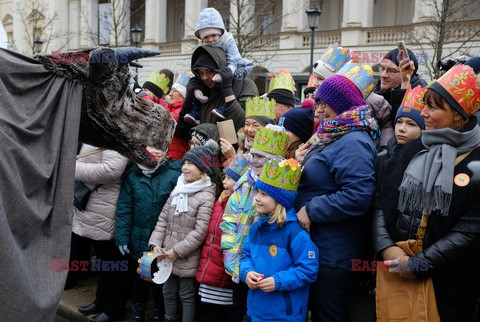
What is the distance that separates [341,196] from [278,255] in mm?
635

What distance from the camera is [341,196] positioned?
3.30 metres

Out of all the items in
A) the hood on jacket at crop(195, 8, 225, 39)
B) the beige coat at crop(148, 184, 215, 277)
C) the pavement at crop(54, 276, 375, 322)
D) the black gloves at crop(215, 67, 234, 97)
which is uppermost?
the hood on jacket at crop(195, 8, 225, 39)

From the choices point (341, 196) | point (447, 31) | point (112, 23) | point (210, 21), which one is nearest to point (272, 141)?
point (341, 196)

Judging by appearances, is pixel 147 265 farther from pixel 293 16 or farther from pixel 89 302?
pixel 293 16

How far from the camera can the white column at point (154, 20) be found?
100ft

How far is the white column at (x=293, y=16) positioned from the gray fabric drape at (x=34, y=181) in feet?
77.9

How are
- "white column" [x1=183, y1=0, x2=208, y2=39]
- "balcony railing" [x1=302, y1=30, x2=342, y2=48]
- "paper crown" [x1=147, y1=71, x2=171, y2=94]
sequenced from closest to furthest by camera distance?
"paper crown" [x1=147, y1=71, x2=171, y2=94], "balcony railing" [x1=302, y1=30, x2=342, y2=48], "white column" [x1=183, y1=0, x2=208, y2=39]

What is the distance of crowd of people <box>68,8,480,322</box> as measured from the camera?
2926 mm

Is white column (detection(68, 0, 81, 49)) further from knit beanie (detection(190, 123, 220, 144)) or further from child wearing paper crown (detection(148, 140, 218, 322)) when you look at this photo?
child wearing paper crown (detection(148, 140, 218, 322))

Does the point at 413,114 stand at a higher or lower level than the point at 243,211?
higher

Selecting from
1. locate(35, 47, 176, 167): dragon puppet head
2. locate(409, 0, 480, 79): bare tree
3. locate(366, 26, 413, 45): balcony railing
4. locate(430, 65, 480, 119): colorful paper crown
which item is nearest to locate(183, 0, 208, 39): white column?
locate(366, 26, 413, 45): balcony railing

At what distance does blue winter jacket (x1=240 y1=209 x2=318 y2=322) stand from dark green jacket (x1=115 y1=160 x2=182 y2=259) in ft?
5.07

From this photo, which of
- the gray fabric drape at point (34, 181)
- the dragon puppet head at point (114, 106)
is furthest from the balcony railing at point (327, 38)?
the gray fabric drape at point (34, 181)

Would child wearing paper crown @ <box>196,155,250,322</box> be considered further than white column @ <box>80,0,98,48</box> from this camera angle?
No
